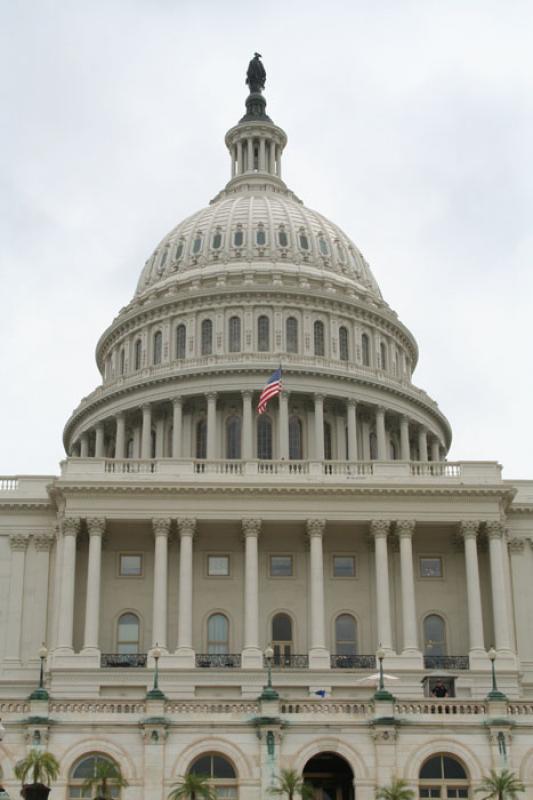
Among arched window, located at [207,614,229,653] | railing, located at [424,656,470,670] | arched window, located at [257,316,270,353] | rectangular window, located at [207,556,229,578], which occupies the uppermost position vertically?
arched window, located at [257,316,270,353]

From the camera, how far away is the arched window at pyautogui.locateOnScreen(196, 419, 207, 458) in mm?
96938

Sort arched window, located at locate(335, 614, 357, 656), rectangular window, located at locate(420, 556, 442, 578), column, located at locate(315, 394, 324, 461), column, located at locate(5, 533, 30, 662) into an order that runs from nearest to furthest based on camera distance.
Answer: arched window, located at locate(335, 614, 357, 656) < column, located at locate(5, 533, 30, 662) < rectangular window, located at locate(420, 556, 442, 578) < column, located at locate(315, 394, 324, 461)

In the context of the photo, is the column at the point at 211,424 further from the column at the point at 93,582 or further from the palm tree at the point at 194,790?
the palm tree at the point at 194,790

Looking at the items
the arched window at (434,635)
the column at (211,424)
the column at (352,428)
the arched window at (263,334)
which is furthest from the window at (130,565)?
the arched window at (263,334)

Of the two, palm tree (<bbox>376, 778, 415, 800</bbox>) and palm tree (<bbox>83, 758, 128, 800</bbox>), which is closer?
palm tree (<bbox>376, 778, 415, 800</bbox>)

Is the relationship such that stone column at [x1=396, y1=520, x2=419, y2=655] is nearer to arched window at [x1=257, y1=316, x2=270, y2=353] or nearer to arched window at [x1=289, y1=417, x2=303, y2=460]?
arched window at [x1=289, y1=417, x2=303, y2=460]

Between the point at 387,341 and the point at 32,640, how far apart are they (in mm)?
43797

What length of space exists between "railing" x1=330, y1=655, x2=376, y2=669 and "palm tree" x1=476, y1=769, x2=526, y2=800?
2553 centimetres

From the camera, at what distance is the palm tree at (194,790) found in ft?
147

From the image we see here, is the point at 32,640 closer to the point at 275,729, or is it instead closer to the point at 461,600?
the point at 461,600

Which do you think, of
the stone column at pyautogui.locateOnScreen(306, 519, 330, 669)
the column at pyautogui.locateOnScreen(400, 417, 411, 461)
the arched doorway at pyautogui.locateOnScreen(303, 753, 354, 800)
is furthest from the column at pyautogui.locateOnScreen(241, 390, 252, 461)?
the arched doorway at pyautogui.locateOnScreen(303, 753, 354, 800)

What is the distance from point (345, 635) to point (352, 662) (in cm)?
320

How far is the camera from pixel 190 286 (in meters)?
106

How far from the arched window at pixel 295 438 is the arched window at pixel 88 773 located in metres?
50.6
